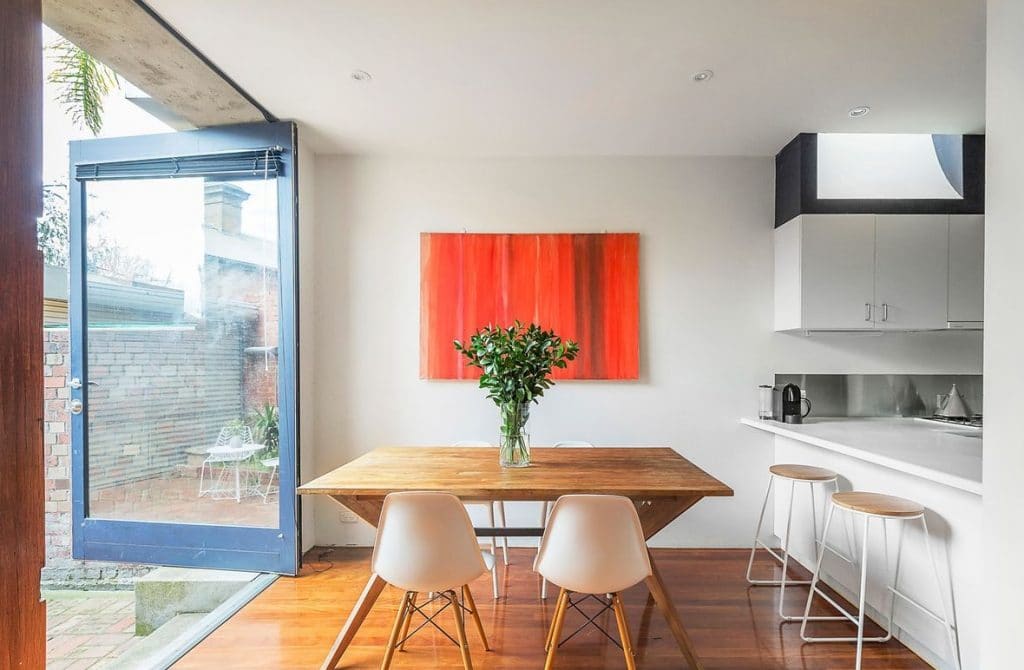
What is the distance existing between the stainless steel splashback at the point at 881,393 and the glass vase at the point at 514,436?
2.05 meters

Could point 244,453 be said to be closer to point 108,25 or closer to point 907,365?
point 108,25

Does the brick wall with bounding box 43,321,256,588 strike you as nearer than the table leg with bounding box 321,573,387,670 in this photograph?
No

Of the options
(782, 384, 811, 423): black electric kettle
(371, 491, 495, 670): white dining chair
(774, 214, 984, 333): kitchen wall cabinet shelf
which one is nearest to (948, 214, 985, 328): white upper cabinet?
(774, 214, 984, 333): kitchen wall cabinet shelf

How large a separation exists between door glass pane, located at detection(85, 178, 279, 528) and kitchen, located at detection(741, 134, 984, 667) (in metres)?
3.25

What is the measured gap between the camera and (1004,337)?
155 centimetres

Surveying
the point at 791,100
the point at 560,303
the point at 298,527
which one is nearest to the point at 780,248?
the point at 791,100

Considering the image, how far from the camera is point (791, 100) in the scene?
8.72 feet

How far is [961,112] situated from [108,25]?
4.37 m

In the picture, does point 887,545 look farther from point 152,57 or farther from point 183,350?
point 152,57

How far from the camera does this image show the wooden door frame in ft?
2.28

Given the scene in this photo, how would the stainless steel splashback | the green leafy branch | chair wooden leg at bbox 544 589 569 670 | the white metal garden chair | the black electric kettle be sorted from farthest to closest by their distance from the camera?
1. the stainless steel splashback
2. the black electric kettle
3. the white metal garden chair
4. the green leafy branch
5. chair wooden leg at bbox 544 589 569 670

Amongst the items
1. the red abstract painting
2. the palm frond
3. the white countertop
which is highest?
the palm frond

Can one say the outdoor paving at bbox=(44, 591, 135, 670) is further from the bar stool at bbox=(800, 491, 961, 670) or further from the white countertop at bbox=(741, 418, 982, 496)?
the white countertop at bbox=(741, 418, 982, 496)

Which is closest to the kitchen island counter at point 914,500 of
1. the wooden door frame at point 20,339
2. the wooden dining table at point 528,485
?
the wooden dining table at point 528,485
